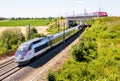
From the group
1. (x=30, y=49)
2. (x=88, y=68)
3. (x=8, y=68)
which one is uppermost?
(x=30, y=49)

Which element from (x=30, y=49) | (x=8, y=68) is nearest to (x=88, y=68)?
(x=30, y=49)

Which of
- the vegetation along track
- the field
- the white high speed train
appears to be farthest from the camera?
the white high speed train

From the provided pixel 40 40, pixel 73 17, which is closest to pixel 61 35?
pixel 40 40

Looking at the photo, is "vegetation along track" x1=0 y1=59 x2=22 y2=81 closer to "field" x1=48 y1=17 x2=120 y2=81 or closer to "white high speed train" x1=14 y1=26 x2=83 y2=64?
"white high speed train" x1=14 y1=26 x2=83 y2=64

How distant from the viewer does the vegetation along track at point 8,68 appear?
35213 mm

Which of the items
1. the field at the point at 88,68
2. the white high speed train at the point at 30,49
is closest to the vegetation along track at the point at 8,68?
the white high speed train at the point at 30,49

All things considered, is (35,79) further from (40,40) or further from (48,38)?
(48,38)

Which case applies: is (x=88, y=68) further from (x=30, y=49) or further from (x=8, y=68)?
(x=8, y=68)

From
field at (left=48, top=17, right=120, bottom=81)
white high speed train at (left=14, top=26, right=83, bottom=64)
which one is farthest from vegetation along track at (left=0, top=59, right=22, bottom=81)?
field at (left=48, top=17, right=120, bottom=81)

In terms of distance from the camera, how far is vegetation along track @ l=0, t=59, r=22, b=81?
3521 cm

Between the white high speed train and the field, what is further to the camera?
the white high speed train

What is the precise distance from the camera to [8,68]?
38.7 metres

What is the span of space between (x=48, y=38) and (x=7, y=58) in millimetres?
9720

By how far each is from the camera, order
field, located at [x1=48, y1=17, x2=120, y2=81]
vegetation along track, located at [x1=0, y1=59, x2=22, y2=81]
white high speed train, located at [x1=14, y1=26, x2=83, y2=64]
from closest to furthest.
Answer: field, located at [x1=48, y1=17, x2=120, y2=81], vegetation along track, located at [x1=0, y1=59, x2=22, y2=81], white high speed train, located at [x1=14, y1=26, x2=83, y2=64]
